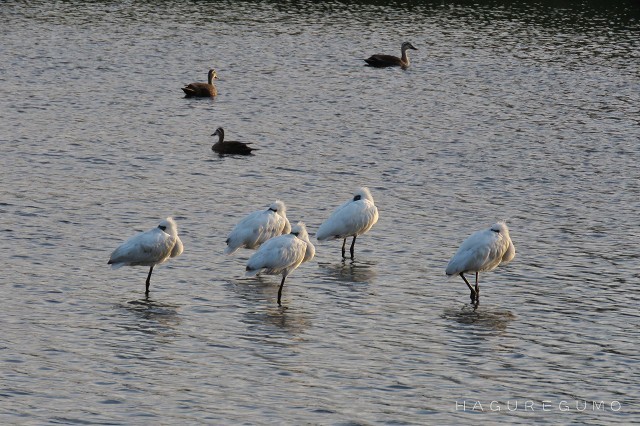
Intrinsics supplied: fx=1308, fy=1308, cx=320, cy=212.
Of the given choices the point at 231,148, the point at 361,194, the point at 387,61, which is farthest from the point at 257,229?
the point at 387,61

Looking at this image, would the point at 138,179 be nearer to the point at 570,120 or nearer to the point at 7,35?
the point at 570,120

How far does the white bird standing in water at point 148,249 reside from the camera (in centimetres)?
2109

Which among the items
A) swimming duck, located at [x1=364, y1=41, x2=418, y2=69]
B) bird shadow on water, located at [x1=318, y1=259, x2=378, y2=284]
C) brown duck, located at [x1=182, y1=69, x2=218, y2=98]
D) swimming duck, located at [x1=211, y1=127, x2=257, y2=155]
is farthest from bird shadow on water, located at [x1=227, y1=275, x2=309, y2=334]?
swimming duck, located at [x1=364, y1=41, x2=418, y2=69]

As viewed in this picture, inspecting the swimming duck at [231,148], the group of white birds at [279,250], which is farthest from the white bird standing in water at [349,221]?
the swimming duck at [231,148]

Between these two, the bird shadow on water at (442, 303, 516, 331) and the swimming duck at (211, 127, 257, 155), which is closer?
the bird shadow on water at (442, 303, 516, 331)

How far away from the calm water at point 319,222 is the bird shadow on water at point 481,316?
2.5 inches

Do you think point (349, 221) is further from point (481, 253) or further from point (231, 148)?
point (231, 148)

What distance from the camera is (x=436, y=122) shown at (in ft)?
127

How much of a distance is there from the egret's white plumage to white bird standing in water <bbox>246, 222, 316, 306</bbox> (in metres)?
1.37

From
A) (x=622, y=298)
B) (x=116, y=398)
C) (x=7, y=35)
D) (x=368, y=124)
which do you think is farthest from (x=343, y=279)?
(x=7, y=35)

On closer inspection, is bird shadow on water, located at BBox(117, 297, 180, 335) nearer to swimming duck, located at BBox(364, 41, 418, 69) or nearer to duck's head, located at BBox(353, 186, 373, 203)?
duck's head, located at BBox(353, 186, 373, 203)

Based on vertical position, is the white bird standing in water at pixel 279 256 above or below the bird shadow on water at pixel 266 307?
above

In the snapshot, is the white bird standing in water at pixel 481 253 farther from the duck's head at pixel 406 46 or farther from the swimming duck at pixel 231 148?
the duck's head at pixel 406 46

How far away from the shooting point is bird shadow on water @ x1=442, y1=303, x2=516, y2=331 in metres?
20.4
